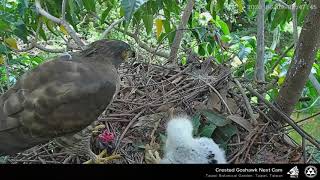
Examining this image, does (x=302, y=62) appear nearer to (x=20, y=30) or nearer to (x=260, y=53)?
(x=260, y=53)

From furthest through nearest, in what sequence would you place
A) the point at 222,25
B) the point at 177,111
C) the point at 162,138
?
the point at 222,25, the point at 177,111, the point at 162,138

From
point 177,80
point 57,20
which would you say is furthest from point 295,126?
point 57,20

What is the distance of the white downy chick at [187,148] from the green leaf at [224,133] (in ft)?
0.32

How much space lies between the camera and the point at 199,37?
7.11 feet

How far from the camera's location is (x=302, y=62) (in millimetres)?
1506

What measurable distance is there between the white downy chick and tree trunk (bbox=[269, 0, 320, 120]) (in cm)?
34

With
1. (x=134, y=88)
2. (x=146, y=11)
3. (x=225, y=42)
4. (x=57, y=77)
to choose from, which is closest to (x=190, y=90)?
(x=134, y=88)

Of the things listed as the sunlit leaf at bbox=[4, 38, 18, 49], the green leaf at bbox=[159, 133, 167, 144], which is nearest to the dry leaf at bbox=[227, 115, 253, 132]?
the green leaf at bbox=[159, 133, 167, 144]

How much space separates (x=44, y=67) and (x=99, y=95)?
0.21 m

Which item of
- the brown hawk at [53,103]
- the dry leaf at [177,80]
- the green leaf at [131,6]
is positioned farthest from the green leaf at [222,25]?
the green leaf at [131,6]

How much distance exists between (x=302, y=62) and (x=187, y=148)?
1.57ft

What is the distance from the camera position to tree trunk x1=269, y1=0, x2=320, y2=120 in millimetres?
1457

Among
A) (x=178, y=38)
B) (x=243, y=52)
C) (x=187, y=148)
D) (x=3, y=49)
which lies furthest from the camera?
(x=178, y=38)
